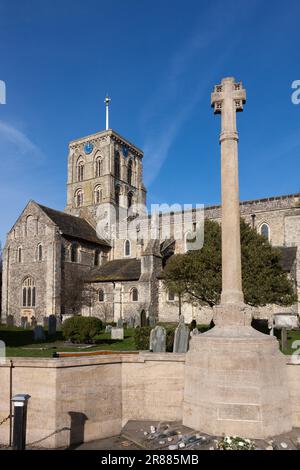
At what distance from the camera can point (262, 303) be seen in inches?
778

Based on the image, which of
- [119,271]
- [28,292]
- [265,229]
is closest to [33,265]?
→ [28,292]

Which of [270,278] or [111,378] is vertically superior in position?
[270,278]

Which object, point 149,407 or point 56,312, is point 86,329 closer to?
point 149,407

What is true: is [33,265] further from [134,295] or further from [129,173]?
[129,173]

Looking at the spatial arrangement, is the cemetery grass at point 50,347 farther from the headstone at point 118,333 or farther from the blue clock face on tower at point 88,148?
the blue clock face on tower at point 88,148

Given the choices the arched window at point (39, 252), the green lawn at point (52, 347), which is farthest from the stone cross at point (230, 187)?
the arched window at point (39, 252)

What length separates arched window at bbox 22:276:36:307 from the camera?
3641 cm

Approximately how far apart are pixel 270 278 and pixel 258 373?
13.2 metres

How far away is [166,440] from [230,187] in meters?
5.35

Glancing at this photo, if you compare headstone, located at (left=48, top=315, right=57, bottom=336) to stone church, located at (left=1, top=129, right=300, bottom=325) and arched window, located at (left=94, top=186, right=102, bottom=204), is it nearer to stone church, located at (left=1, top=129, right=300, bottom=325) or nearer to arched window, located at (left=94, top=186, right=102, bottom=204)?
stone church, located at (left=1, top=129, right=300, bottom=325)

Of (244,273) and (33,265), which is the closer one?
(244,273)

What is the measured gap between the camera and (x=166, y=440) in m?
7.00

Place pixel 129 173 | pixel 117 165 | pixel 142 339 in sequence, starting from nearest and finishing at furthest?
pixel 142 339 < pixel 117 165 < pixel 129 173
